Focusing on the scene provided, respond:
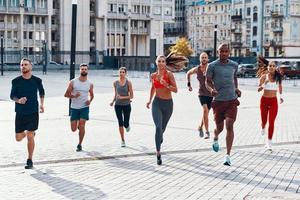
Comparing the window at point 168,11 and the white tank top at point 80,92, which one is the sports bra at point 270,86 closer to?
the white tank top at point 80,92

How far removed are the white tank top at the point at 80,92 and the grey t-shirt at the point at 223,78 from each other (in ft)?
8.84

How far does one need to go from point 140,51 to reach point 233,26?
1687cm

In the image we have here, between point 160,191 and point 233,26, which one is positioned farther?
point 233,26

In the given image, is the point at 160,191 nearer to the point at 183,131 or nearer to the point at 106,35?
the point at 183,131

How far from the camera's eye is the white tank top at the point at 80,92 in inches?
438

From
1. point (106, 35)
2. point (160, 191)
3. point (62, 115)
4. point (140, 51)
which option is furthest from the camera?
point (140, 51)

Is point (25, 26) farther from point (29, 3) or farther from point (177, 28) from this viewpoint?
point (177, 28)

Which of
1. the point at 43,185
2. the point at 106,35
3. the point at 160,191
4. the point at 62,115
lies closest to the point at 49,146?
the point at 43,185

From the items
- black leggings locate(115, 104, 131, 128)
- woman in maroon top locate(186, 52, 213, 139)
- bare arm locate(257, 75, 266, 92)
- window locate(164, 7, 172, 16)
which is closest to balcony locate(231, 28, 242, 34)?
window locate(164, 7, 172, 16)

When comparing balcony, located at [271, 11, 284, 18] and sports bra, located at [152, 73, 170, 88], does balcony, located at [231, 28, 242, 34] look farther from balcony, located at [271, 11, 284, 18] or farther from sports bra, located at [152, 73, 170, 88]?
sports bra, located at [152, 73, 170, 88]

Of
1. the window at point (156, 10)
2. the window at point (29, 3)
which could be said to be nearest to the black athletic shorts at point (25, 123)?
the window at point (29, 3)

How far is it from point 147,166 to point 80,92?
94.4 inches

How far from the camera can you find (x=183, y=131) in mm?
14172

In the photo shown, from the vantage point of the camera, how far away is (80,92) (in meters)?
11.2
